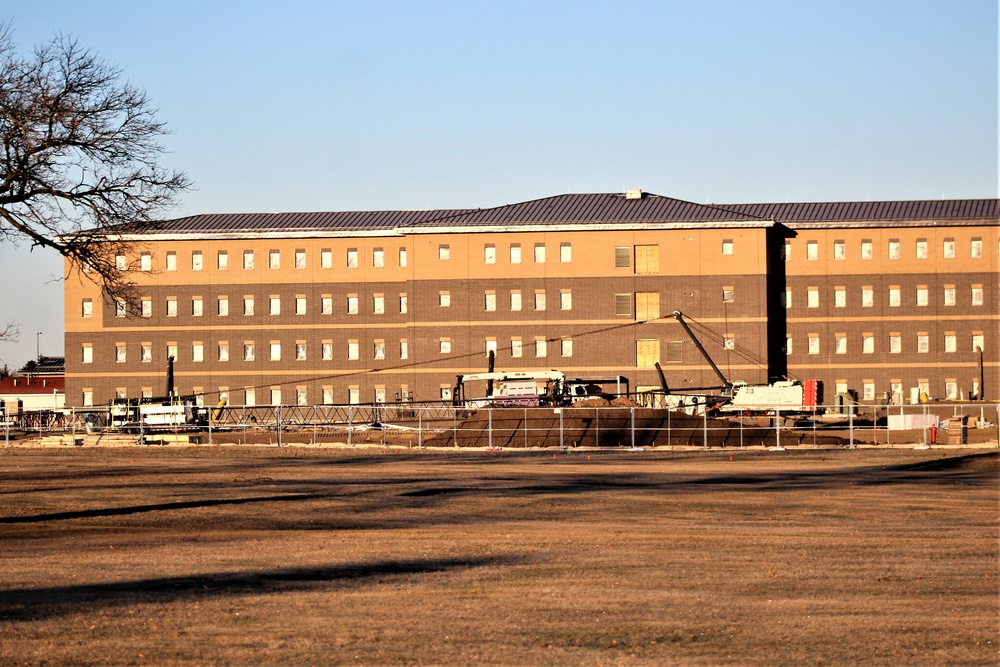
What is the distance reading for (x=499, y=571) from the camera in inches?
680

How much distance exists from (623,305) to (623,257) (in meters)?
3.20

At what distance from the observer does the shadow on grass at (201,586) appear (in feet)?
47.5

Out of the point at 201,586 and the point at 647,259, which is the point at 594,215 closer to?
the point at 647,259

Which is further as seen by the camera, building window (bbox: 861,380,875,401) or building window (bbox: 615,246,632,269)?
building window (bbox: 861,380,875,401)

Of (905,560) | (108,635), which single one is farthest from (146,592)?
(905,560)

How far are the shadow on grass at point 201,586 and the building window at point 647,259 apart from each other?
70.3 m

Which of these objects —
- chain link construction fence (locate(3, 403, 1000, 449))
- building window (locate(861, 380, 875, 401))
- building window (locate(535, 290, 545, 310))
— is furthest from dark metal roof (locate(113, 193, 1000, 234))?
chain link construction fence (locate(3, 403, 1000, 449))

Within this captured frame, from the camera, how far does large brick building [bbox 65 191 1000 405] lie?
3442 inches

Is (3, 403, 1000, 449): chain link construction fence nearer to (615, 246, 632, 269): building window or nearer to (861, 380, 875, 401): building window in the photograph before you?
(615, 246, 632, 269): building window

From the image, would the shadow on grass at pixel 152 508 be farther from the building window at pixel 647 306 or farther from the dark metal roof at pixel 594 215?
the dark metal roof at pixel 594 215

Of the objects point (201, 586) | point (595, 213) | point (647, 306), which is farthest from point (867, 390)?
point (201, 586)

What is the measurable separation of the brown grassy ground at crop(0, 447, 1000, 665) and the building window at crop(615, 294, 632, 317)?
174ft

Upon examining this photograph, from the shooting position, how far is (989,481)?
33.6 metres

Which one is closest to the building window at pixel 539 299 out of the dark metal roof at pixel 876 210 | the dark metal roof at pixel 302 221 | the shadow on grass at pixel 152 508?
the dark metal roof at pixel 302 221
